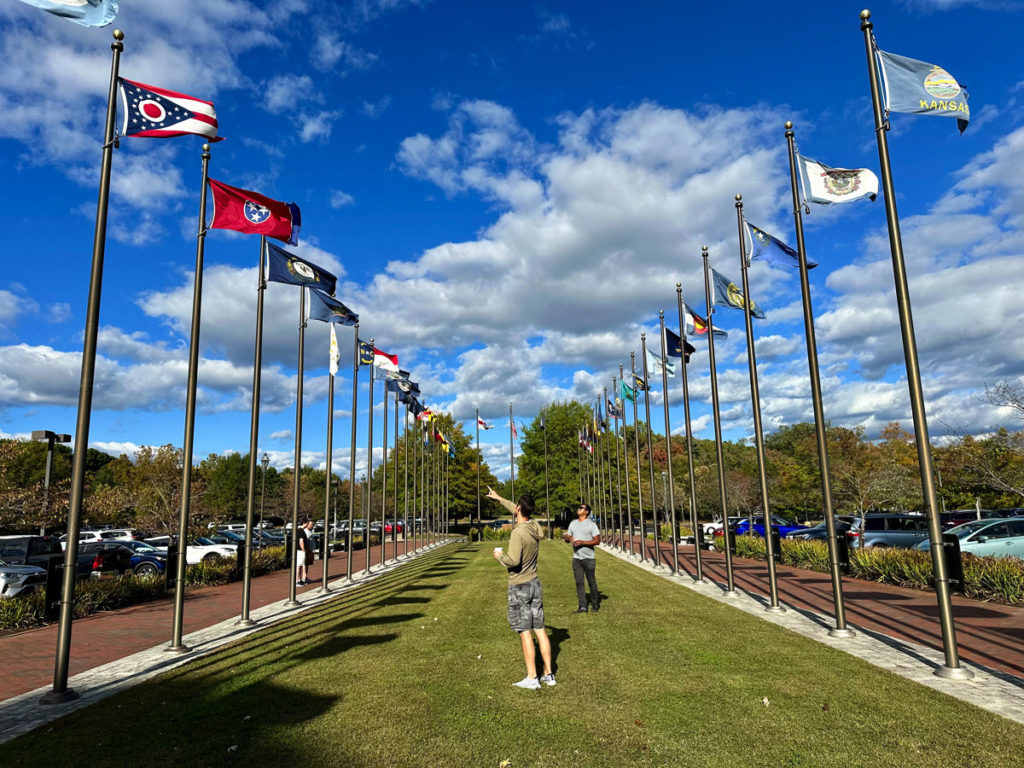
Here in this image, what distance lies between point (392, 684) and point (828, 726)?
4473 millimetres

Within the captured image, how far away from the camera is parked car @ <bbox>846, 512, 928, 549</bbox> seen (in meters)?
22.6

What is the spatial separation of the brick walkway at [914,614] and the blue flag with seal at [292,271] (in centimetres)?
1197

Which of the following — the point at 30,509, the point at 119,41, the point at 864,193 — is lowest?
the point at 30,509

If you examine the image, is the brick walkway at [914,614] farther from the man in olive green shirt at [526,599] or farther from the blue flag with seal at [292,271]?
the blue flag with seal at [292,271]

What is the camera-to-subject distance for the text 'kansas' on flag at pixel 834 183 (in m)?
10.2

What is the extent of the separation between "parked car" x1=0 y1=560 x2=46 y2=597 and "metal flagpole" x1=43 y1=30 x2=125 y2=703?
8321mm

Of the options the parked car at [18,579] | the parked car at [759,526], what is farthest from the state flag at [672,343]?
the parked car at [759,526]

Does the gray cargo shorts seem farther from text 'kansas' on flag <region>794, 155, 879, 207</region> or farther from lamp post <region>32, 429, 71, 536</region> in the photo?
lamp post <region>32, 429, 71, 536</region>

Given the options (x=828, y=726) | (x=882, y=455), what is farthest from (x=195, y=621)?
(x=882, y=455)

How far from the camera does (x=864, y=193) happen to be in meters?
10.2

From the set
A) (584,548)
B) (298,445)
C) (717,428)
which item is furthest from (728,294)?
(298,445)

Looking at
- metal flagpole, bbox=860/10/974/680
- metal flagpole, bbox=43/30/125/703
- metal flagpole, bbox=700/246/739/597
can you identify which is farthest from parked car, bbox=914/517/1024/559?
metal flagpole, bbox=43/30/125/703

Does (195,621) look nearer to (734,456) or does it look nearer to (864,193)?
(864,193)

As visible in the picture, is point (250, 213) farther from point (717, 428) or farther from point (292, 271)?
point (717, 428)
